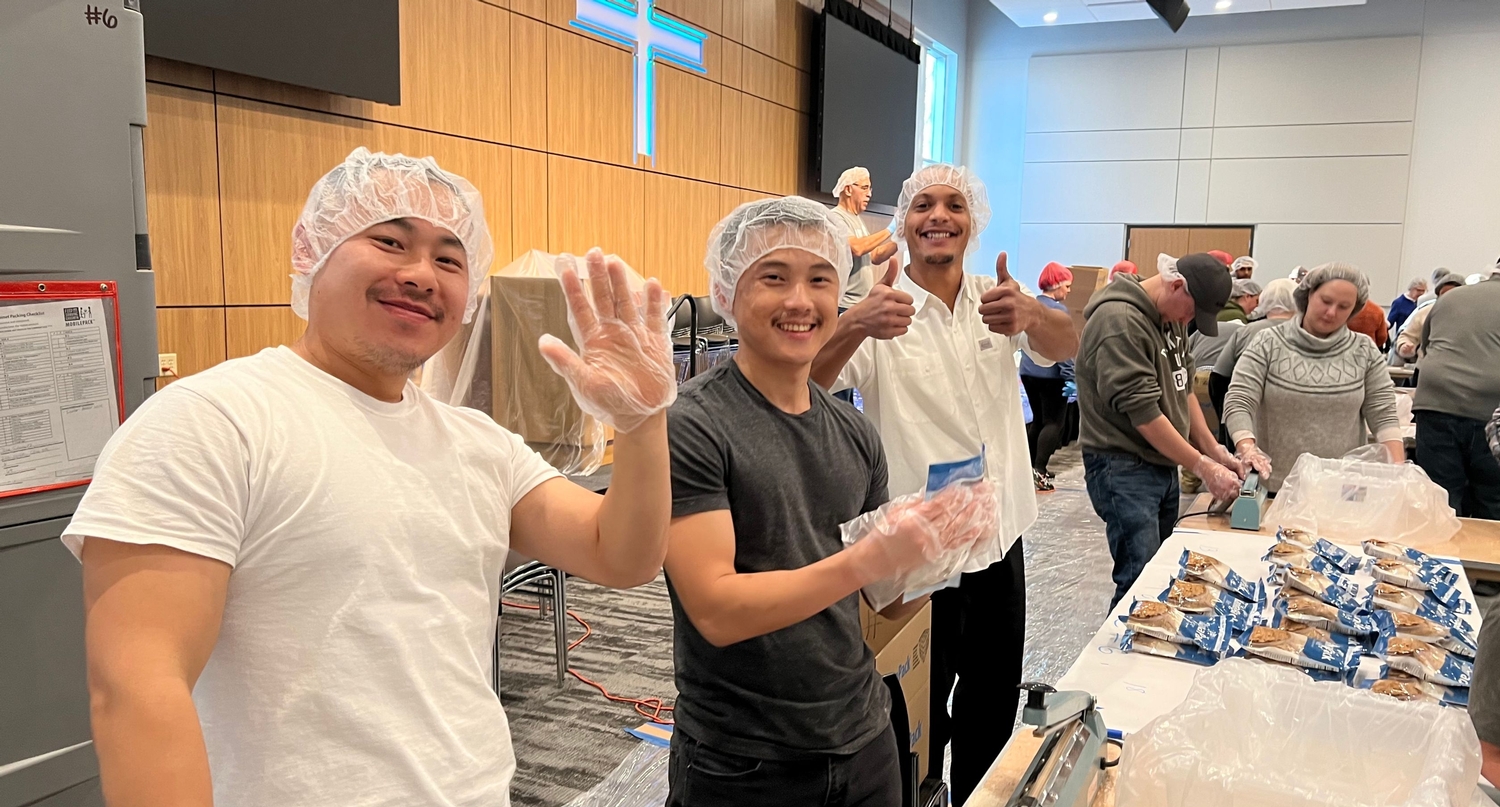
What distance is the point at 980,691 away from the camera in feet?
7.02

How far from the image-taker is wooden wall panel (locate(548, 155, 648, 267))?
5.02 metres

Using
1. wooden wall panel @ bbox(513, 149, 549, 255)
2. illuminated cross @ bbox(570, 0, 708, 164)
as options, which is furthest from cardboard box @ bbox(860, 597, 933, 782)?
illuminated cross @ bbox(570, 0, 708, 164)

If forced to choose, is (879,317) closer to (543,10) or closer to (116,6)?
(116,6)

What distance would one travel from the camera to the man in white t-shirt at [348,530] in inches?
30.5

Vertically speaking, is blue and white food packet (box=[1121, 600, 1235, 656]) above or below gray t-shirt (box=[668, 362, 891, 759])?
below

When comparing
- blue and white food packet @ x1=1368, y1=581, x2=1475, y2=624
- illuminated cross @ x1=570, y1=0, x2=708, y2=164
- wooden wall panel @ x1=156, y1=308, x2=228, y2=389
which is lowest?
blue and white food packet @ x1=1368, y1=581, x2=1475, y2=624

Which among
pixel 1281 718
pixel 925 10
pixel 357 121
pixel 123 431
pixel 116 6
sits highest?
pixel 925 10

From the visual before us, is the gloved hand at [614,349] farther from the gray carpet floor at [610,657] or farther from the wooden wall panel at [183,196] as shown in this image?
the wooden wall panel at [183,196]

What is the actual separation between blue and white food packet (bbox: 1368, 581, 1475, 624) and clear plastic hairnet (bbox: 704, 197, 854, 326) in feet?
4.99

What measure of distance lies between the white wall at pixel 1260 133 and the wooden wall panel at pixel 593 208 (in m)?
6.48

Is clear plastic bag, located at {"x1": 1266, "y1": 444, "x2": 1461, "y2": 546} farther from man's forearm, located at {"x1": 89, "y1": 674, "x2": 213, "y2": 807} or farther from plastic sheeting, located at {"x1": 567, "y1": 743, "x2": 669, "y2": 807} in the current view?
man's forearm, located at {"x1": 89, "y1": 674, "x2": 213, "y2": 807}

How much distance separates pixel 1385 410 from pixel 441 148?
4.02 meters

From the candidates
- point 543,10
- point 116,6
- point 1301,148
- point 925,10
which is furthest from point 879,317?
point 1301,148

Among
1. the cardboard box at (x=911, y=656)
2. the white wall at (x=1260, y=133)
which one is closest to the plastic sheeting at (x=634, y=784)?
the cardboard box at (x=911, y=656)
